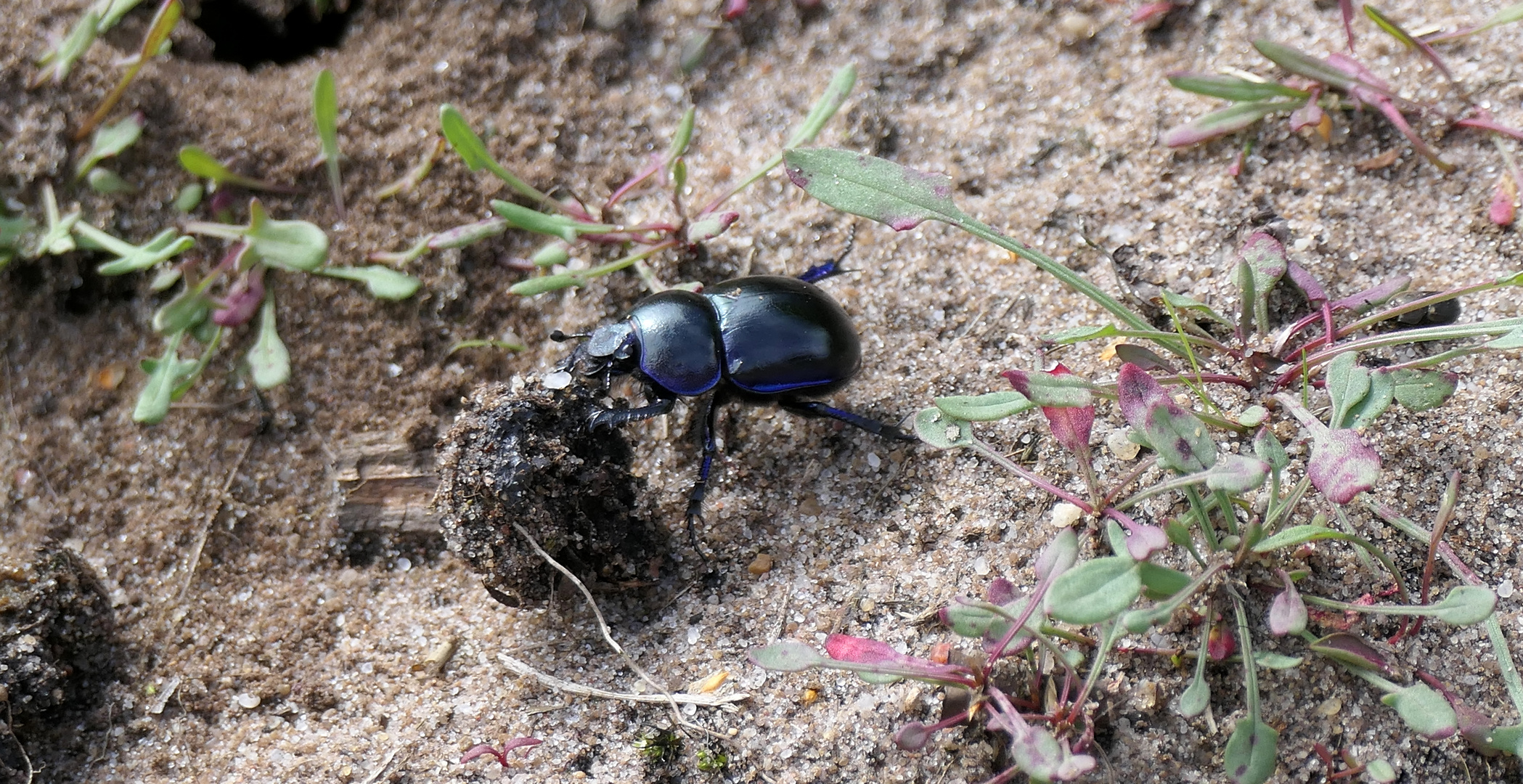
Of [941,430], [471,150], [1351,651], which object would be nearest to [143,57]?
[471,150]

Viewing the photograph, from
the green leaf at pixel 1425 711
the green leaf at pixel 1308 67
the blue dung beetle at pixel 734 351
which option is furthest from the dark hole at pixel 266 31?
the green leaf at pixel 1425 711

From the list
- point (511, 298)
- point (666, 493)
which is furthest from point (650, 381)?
point (511, 298)

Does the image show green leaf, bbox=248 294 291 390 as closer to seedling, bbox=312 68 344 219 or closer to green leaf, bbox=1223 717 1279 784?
seedling, bbox=312 68 344 219

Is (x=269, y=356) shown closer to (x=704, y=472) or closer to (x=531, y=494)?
(x=531, y=494)

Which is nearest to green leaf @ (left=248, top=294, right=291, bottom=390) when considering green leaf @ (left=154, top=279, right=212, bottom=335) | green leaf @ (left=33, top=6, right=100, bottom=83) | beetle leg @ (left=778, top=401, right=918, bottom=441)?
green leaf @ (left=154, top=279, right=212, bottom=335)

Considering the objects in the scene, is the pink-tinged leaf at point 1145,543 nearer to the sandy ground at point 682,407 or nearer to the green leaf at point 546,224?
the sandy ground at point 682,407

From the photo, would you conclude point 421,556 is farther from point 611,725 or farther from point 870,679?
point 870,679

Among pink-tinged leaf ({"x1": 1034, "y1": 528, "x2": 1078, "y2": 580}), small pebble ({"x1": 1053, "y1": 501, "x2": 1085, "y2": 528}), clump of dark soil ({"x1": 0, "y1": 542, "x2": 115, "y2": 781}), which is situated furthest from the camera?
clump of dark soil ({"x1": 0, "y1": 542, "x2": 115, "y2": 781})
